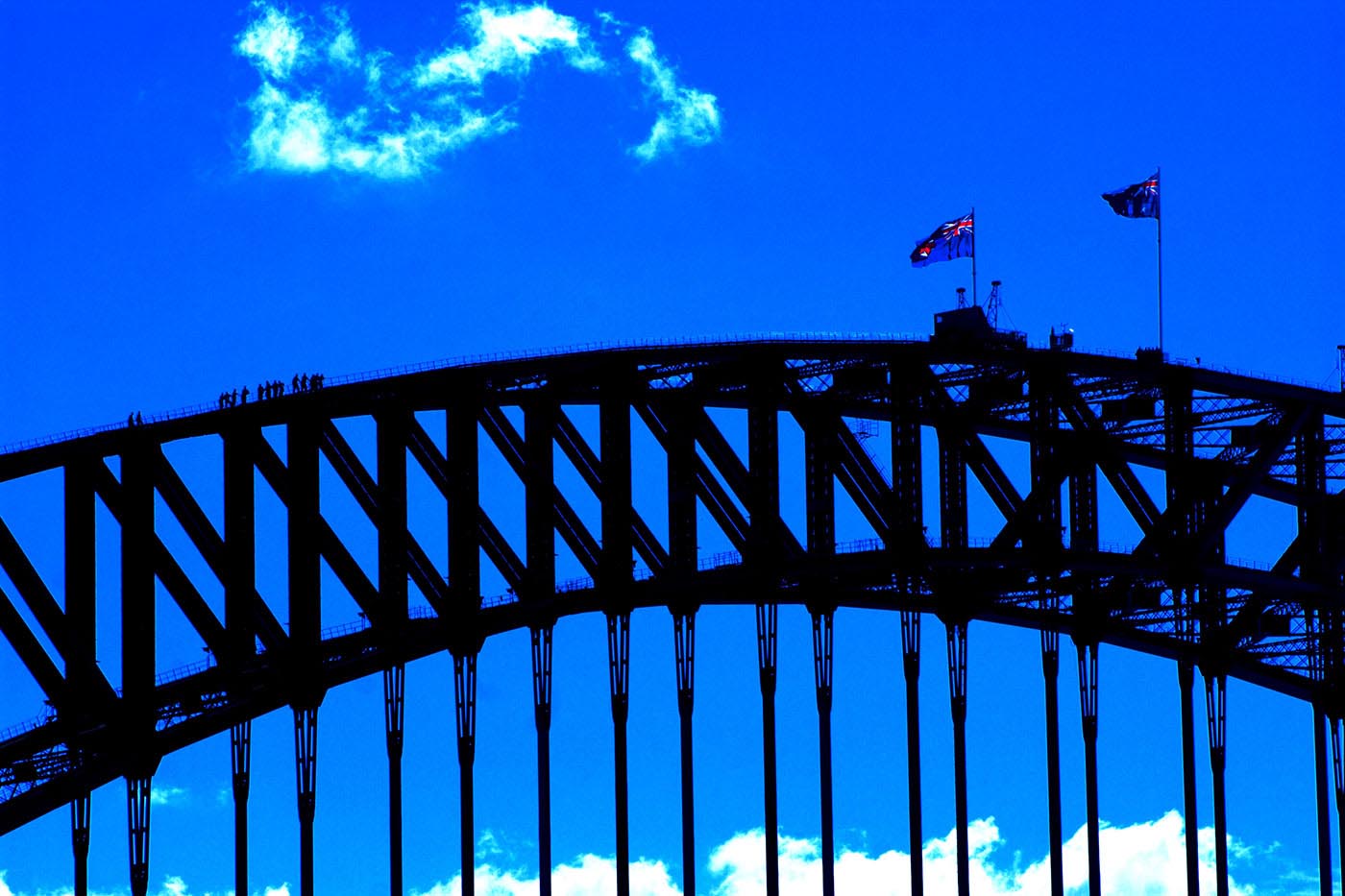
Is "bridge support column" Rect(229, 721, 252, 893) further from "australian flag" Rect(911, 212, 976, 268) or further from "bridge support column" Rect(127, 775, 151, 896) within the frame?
"australian flag" Rect(911, 212, 976, 268)

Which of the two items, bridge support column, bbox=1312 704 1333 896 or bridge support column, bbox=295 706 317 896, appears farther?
bridge support column, bbox=1312 704 1333 896

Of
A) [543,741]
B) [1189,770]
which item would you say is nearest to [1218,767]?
[1189,770]

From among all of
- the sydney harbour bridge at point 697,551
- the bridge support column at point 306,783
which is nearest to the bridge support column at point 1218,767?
the sydney harbour bridge at point 697,551

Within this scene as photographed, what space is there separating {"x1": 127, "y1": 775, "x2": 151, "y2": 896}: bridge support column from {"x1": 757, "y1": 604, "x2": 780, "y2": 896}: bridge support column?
873 inches

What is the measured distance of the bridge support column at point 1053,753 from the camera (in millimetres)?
122812

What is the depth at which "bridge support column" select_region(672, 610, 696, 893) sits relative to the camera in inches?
4353

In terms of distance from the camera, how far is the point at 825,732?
390ft

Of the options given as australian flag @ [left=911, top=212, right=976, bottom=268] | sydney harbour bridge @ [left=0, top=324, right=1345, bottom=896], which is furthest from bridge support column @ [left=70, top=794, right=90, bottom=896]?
australian flag @ [left=911, top=212, right=976, bottom=268]

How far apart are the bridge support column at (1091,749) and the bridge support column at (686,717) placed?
18174 millimetres

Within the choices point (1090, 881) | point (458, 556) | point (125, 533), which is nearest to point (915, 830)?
point (1090, 881)

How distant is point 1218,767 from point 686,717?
29.9 metres

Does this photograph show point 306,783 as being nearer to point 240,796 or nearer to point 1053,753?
point 240,796

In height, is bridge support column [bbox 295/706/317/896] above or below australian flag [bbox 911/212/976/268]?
below

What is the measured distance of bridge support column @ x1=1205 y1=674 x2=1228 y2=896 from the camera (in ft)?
427
